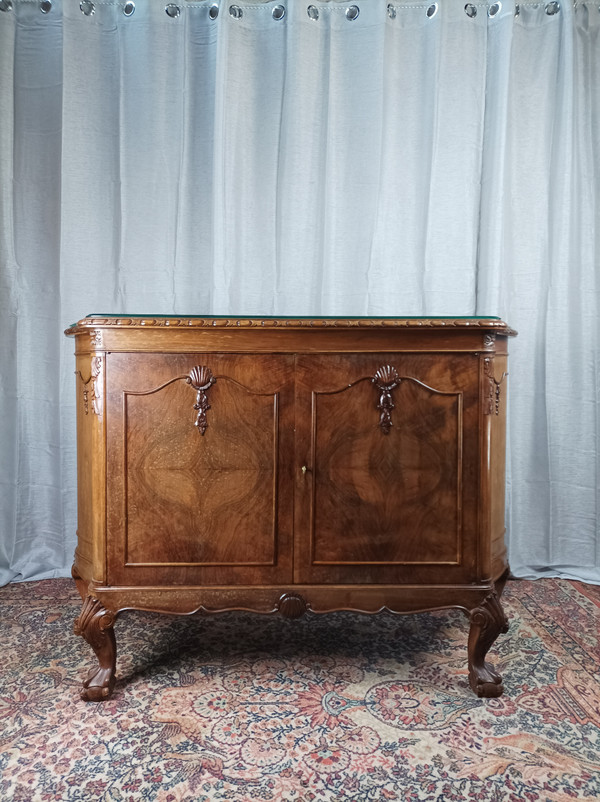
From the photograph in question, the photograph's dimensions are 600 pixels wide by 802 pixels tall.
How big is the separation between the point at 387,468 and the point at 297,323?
0.44 metres

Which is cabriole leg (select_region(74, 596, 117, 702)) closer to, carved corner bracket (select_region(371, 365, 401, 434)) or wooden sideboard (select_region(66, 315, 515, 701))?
wooden sideboard (select_region(66, 315, 515, 701))

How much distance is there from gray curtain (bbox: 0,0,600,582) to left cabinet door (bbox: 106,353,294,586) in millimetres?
847

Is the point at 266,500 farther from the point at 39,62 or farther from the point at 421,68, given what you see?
the point at 39,62

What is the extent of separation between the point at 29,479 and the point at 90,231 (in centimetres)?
99

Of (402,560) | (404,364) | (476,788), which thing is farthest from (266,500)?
(476,788)

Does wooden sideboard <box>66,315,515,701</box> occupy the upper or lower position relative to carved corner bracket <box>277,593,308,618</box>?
upper

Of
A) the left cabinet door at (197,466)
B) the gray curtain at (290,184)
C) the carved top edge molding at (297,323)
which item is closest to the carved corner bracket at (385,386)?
the carved top edge molding at (297,323)

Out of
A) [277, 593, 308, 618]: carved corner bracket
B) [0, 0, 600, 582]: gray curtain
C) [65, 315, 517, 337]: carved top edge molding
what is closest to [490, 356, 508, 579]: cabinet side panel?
[65, 315, 517, 337]: carved top edge molding

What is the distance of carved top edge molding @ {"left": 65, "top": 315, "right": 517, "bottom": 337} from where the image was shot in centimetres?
154

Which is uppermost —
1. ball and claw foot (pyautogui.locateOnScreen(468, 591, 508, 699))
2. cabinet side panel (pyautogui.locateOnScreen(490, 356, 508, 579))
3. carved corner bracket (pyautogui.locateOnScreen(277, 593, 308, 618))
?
cabinet side panel (pyautogui.locateOnScreen(490, 356, 508, 579))

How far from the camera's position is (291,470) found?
159cm

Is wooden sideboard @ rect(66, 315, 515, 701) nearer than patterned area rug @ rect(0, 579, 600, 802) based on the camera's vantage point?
No

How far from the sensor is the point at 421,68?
2.36 meters

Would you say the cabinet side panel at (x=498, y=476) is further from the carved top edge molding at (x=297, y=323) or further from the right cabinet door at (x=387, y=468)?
the carved top edge molding at (x=297, y=323)
